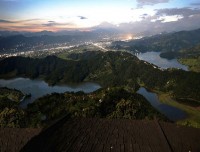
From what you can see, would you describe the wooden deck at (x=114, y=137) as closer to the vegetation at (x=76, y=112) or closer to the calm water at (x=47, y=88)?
the vegetation at (x=76, y=112)

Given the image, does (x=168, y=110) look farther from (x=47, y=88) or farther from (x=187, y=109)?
(x=47, y=88)

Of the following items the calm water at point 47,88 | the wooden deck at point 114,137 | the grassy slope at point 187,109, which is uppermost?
the wooden deck at point 114,137

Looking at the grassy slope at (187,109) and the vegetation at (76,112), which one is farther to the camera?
the grassy slope at (187,109)

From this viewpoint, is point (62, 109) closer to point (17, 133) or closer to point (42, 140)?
point (17, 133)

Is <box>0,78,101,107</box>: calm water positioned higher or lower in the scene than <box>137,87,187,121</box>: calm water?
lower

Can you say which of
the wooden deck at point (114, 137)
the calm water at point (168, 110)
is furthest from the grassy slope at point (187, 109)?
the wooden deck at point (114, 137)

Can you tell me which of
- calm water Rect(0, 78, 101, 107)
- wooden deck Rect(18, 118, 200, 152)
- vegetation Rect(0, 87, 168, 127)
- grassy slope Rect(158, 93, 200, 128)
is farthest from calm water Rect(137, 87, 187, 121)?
wooden deck Rect(18, 118, 200, 152)

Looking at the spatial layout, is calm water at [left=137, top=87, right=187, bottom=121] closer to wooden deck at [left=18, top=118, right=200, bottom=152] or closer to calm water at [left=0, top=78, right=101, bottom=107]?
calm water at [left=0, top=78, right=101, bottom=107]

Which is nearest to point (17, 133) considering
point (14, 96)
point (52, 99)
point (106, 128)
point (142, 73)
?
point (106, 128)

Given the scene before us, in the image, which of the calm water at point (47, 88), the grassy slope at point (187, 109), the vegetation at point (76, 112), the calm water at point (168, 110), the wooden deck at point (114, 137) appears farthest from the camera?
the calm water at point (47, 88)
